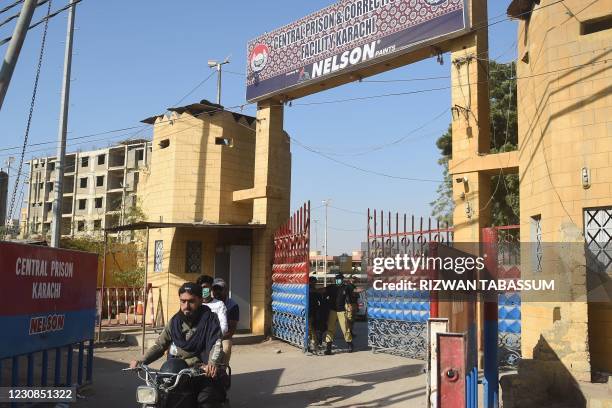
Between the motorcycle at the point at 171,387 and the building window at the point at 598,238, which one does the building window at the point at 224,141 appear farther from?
the motorcycle at the point at 171,387

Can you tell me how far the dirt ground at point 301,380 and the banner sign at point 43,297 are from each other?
3.97ft

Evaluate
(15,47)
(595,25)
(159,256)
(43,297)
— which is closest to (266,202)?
(159,256)

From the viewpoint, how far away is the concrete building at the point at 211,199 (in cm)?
1498

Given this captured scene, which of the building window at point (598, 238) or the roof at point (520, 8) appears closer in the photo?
the building window at point (598, 238)

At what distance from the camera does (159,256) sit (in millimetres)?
15758

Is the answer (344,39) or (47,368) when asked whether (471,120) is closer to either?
(344,39)

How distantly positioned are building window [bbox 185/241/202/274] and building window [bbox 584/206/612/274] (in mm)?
9961

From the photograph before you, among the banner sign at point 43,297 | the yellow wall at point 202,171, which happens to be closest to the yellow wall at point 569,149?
the banner sign at point 43,297

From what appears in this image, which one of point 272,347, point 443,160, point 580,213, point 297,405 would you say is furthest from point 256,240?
point 443,160

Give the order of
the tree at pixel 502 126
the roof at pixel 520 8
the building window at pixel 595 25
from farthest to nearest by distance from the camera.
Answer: the tree at pixel 502 126
the roof at pixel 520 8
the building window at pixel 595 25

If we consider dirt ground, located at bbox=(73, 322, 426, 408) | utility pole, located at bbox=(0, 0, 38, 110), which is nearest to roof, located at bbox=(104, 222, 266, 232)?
dirt ground, located at bbox=(73, 322, 426, 408)

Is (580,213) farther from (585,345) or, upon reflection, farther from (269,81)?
(269,81)

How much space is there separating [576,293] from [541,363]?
3.67 ft

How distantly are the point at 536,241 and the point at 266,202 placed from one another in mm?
6764
